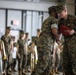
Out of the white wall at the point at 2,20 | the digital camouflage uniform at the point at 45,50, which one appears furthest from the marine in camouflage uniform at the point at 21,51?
the digital camouflage uniform at the point at 45,50

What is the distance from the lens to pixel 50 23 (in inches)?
196

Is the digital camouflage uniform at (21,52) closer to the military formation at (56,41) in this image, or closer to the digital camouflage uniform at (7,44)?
the digital camouflage uniform at (7,44)

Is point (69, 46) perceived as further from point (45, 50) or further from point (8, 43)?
point (8, 43)

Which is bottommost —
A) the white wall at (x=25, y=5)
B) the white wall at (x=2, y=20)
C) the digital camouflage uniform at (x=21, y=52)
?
the digital camouflage uniform at (x=21, y=52)

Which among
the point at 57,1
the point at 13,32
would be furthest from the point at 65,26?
the point at 57,1

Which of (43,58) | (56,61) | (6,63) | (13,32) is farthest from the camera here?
(13,32)

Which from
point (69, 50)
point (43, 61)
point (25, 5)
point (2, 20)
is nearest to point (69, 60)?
point (69, 50)

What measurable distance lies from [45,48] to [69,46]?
0.58m

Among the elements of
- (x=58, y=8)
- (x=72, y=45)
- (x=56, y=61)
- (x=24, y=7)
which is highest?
(x=24, y=7)

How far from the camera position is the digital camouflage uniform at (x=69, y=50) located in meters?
4.52

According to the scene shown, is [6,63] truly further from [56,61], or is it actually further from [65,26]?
[65,26]

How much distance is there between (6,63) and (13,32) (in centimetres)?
457

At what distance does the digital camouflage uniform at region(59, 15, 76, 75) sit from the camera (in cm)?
452

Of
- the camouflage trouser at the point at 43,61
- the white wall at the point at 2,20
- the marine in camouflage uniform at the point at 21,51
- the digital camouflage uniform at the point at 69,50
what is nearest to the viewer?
the digital camouflage uniform at the point at 69,50
